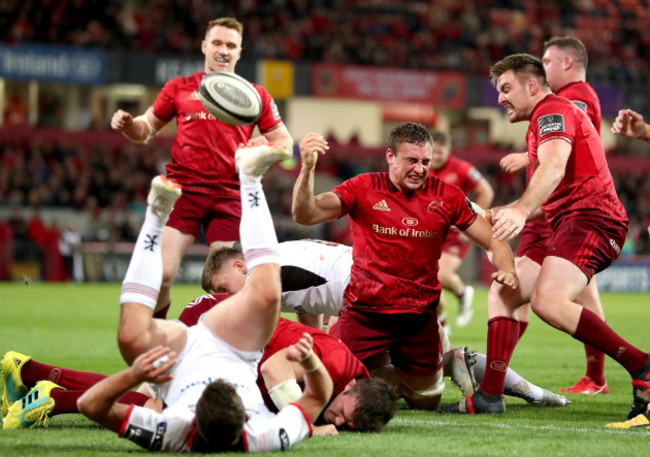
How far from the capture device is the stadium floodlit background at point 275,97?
69.5 feet

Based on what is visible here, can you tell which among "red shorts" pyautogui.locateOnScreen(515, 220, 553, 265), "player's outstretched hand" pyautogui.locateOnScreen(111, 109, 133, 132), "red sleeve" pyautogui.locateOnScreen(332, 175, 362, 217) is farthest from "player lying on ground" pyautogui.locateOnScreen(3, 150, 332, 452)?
"player's outstretched hand" pyautogui.locateOnScreen(111, 109, 133, 132)

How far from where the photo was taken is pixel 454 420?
230 inches

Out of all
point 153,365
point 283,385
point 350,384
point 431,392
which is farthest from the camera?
point 431,392

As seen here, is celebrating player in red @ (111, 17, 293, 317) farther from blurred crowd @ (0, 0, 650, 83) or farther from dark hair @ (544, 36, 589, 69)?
blurred crowd @ (0, 0, 650, 83)

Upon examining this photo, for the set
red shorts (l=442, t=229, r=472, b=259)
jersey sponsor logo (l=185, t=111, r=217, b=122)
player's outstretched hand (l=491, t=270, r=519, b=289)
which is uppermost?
jersey sponsor logo (l=185, t=111, r=217, b=122)

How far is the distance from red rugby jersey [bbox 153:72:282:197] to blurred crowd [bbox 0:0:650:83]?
1786 cm

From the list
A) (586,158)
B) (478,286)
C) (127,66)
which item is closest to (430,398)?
(586,158)

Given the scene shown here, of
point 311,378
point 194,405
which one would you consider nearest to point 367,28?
point 311,378

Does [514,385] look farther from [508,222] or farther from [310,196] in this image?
[310,196]

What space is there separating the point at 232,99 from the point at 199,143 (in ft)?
7.64

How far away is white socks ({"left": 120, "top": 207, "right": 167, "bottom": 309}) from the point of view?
4742 mm

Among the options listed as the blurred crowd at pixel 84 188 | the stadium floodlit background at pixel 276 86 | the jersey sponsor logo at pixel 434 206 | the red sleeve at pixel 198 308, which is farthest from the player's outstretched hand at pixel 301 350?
the blurred crowd at pixel 84 188

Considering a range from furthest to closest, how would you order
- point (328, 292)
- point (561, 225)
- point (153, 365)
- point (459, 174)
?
1. point (459, 174)
2. point (328, 292)
3. point (561, 225)
4. point (153, 365)

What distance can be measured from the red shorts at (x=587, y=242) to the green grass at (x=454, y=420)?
0.96 metres
